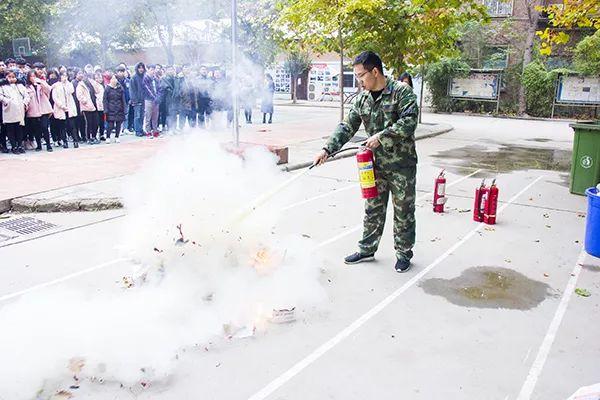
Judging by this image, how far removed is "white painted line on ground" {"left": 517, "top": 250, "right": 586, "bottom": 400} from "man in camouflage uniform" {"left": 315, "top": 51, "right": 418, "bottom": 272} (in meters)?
1.28

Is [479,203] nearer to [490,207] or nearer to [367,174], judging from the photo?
[490,207]

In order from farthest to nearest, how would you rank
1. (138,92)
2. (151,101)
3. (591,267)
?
(151,101) < (138,92) < (591,267)

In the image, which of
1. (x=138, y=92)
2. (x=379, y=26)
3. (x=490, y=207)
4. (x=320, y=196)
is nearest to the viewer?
(x=490, y=207)

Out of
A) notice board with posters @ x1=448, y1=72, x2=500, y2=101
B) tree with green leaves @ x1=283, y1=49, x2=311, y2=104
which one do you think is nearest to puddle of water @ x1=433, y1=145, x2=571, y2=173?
notice board with posters @ x1=448, y1=72, x2=500, y2=101

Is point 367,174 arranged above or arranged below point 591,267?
above

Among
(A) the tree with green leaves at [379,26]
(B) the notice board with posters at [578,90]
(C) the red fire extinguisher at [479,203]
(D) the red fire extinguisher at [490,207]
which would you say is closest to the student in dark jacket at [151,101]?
(A) the tree with green leaves at [379,26]

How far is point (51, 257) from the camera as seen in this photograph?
4.88 meters

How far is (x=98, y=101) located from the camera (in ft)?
36.5

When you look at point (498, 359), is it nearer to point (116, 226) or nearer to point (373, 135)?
point (373, 135)

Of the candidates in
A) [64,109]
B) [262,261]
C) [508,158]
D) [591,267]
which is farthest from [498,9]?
[262,261]

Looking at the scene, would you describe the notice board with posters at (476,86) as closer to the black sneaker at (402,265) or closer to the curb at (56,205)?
the curb at (56,205)

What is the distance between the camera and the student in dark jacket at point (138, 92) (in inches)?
464

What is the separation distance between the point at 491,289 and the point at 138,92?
394 inches

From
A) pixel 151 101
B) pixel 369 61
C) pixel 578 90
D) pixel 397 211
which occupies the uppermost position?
pixel 369 61
